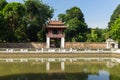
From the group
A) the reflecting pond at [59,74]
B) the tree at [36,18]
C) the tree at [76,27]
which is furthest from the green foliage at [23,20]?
the reflecting pond at [59,74]

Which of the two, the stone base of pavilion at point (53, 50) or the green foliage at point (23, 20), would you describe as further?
the green foliage at point (23, 20)

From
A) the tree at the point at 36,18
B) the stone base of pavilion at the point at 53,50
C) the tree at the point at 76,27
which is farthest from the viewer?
the tree at the point at 76,27

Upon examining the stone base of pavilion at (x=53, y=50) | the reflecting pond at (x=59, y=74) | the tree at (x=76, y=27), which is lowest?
the reflecting pond at (x=59, y=74)

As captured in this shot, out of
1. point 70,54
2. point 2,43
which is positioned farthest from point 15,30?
point 70,54

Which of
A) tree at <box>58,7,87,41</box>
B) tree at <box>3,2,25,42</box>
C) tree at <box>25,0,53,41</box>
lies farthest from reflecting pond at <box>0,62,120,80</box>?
tree at <box>58,7,87,41</box>

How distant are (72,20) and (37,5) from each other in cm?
998

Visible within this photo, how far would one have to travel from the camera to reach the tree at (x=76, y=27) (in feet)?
199

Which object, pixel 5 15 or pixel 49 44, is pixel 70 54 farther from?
pixel 5 15

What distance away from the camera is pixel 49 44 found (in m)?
47.8

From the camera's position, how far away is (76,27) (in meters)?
60.9

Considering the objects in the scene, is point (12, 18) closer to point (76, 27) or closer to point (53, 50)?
point (53, 50)

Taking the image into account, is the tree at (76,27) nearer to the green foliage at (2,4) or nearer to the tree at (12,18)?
the tree at (12,18)

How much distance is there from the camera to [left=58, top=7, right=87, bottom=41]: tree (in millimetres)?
60772

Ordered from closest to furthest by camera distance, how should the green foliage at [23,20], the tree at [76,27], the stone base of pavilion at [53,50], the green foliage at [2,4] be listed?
the stone base of pavilion at [53,50], the green foliage at [23,20], the green foliage at [2,4], the tree at [76,27]
